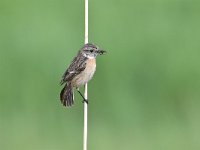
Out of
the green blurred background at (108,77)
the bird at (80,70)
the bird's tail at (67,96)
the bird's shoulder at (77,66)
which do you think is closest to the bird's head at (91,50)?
the bird at (80,70)

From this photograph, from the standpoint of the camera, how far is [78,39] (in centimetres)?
835

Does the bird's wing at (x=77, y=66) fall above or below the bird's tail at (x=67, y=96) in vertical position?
above

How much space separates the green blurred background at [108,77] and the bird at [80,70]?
104 cm

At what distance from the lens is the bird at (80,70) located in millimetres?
6645

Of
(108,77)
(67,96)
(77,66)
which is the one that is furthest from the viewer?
(108,77)

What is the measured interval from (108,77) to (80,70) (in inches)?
52.9

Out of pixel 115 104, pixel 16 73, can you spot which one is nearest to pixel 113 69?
pixel 115 104

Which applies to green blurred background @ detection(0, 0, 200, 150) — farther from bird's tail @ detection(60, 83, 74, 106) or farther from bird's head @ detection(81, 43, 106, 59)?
bird's head @ detection(81, 43, 106, 59)

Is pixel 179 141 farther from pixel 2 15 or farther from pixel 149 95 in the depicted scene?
pixel 2 15

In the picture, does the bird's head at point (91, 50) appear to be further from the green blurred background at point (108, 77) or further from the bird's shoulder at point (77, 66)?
the green blurred background at point (108, 77)

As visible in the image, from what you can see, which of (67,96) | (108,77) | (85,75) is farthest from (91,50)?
(108,77)

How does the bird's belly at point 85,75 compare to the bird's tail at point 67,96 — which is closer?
the bird's tail at point 67,96

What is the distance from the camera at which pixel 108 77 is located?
8258 millimetres

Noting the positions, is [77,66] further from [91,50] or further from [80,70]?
[91,50]
